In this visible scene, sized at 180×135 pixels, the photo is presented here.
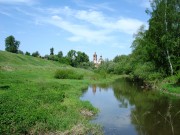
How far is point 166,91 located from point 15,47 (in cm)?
9872

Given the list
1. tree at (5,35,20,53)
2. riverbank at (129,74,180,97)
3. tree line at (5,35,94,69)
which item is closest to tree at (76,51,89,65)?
tree line at (5,35,94,69)

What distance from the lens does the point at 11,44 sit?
399 feet

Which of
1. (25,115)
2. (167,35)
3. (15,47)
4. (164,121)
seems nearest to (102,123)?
(164,121)

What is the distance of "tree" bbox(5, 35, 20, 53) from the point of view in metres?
119

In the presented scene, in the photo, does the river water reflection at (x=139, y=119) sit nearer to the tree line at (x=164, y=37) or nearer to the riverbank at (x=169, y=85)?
the riverbank at (x=169, y=85)

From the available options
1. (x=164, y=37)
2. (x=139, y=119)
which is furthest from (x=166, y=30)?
(x=139, y=119)

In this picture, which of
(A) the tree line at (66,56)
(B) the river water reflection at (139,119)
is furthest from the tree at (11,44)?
(B) the river water reflection at (139,119)

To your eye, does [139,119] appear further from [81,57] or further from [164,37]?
[81,57]

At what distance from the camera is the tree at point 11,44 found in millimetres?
119044

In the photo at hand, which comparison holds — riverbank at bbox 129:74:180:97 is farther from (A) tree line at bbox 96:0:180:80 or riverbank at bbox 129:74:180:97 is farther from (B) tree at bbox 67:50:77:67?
(B) tree at bbox 67:50:77:67

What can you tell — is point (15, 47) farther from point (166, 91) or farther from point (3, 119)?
point (3, 119)

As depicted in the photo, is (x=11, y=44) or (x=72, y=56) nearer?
(x=11, y=44)

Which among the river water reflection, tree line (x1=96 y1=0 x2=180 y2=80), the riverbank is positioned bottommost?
the river water reflection

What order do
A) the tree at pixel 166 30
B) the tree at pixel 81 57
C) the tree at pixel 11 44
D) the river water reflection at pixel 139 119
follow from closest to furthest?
the river water reflection at pixel 139 119, the tree at pixel 166 30, the tree at pixel 11 44, the tree at pixel 81 57
